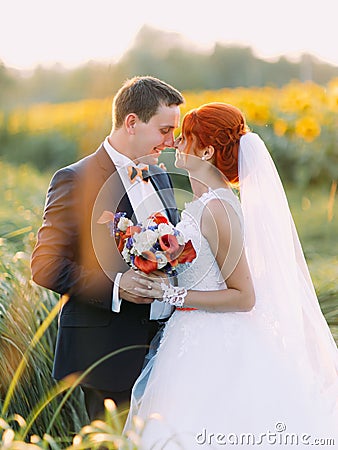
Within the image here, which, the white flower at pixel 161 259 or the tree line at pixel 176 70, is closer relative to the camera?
the white flower at pixel 161 259

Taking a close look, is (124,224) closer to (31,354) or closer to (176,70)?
(31,354)

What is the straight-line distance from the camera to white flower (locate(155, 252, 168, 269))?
10.2 feet

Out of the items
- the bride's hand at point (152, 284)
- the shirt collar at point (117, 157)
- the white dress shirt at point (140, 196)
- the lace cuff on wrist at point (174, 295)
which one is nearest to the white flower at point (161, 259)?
the bride's hand at point (152, 284)

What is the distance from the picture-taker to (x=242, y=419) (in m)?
3.41

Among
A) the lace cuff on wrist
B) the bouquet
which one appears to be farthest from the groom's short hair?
the lace cuff on wrist

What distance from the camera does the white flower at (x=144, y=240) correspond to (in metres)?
3.10

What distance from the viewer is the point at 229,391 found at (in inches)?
136

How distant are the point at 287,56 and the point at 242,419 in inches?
1014

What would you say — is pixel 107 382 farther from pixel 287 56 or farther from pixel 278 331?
pixel 287 56

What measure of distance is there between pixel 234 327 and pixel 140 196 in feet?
2.48

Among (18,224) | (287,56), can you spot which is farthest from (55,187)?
(287,56)

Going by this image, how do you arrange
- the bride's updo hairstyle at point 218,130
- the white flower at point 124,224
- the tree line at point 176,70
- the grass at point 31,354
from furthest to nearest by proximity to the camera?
the tree line at point 176,70, the grass at point 31,354, the bride's updo hairstyle at point 218,130, the white flower at point 124,224

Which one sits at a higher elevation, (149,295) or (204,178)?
(204,178)

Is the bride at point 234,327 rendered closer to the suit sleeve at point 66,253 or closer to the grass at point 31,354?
the suit sleeve at point 66,253
